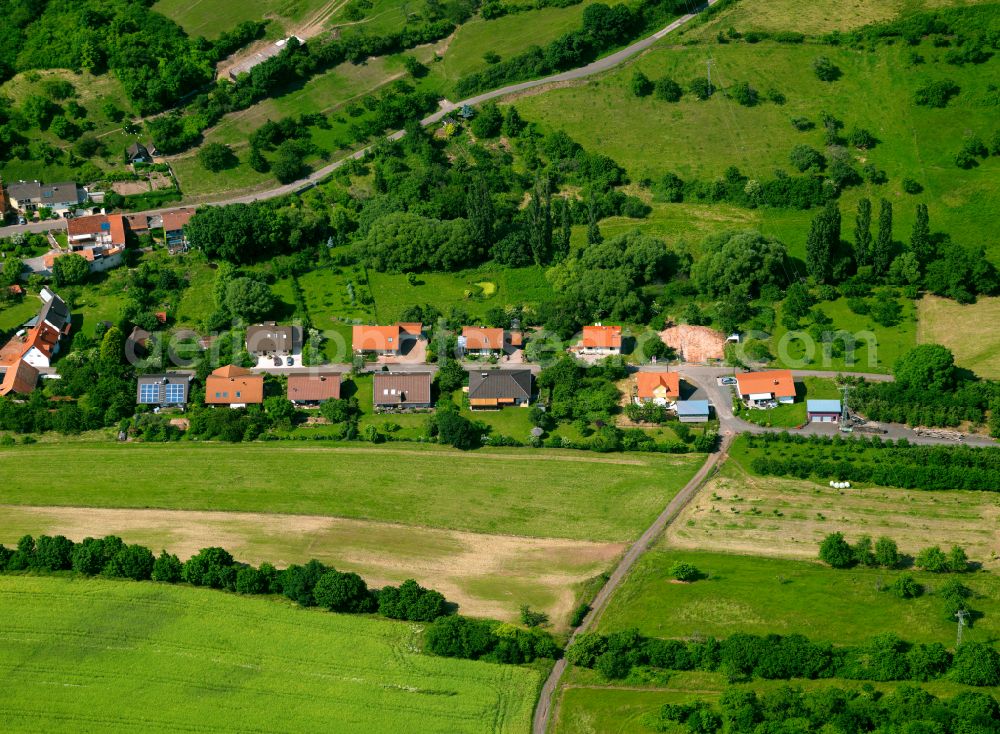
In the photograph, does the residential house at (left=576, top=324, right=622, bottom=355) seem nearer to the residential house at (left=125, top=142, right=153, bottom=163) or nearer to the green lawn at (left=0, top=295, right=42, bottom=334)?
the green lawn at (left=0, top=295, right=42, bottom=334)

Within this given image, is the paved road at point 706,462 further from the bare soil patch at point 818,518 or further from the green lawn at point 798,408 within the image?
the bare soil patch at point 818,518

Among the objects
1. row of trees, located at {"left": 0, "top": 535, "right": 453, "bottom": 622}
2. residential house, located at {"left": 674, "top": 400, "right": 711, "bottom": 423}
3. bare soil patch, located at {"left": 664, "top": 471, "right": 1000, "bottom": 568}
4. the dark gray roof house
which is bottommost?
row of trees, located at {"left": 0, "top": 535, "right": 453, "bottom": 622}

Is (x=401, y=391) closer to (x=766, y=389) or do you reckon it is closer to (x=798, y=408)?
(x=766, y=389)

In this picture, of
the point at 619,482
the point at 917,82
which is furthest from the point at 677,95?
the point at 619,482

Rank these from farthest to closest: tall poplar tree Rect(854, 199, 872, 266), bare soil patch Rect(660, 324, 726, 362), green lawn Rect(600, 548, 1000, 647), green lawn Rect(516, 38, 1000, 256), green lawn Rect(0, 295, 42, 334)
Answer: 1. green lawn Rect(516, 38, 1000, 256)
2. green lawn Rect(0, 295, 42, 334)
3. tall poplar tree Rect(854, 199, 872, 266)
4. bare soil patch Rect(660, 324, 726, 362)
5. green lawn Rect(600, 548, 1000, 647)

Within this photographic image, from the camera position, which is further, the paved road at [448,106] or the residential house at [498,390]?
the paved road at [448,106]

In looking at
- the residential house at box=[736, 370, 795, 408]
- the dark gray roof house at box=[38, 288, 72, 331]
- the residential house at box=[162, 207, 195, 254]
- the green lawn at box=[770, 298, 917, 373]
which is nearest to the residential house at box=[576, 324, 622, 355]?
the residential house at box=[736, 370, 795, 408]

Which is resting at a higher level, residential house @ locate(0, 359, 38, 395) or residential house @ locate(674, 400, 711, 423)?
residential house @ locate(0, 359, 38, 395)

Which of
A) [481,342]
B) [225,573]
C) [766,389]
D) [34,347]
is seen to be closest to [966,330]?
[766,389]

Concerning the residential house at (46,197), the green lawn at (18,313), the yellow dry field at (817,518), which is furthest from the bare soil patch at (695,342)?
A: the residential house at (46,197)
